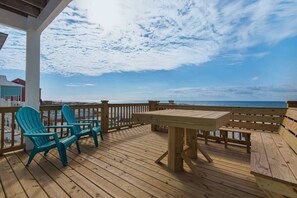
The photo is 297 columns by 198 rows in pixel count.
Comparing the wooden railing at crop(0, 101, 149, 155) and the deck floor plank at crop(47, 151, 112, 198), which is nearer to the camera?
the deck floor plank at crop(47, 151, 112, 198)

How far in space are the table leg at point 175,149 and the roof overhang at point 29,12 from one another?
2669 mm

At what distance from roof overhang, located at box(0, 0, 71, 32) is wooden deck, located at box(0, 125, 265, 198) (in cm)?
250

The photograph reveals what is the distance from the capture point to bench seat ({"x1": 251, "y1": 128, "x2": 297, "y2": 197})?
45.0 inches

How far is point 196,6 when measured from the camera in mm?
4809

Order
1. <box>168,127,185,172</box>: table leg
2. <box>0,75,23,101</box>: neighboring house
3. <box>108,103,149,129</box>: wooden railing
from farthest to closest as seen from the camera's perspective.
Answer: <box>0,75,23,101</box>: neighboring house
<box>108,103,149,129</box>: wooden railing
<box>168,127,185,172</box>: table leg

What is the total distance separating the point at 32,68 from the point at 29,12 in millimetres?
1076

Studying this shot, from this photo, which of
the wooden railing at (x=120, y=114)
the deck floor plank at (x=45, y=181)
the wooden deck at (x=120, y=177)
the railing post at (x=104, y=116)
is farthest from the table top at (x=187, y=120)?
the wooden railing at (x=120, y=114)

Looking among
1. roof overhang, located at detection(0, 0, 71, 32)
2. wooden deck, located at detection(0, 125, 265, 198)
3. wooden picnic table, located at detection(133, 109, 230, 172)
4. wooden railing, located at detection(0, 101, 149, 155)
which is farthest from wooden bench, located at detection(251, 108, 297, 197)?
roof overhang, located at detection(0, 0, 71, 32)

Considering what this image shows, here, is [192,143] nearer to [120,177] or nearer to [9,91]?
[120,177]

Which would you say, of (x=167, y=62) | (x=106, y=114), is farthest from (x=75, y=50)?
(x=167, y=62)

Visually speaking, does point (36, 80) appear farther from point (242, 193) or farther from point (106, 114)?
point (242, 193)

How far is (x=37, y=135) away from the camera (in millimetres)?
2275

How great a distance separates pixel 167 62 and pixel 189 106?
207 inches

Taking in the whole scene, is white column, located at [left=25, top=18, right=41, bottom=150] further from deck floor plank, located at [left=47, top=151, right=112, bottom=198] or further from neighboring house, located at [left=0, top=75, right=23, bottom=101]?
neighboring house, located at [left=0, top=75, right=23, bottom=101]
